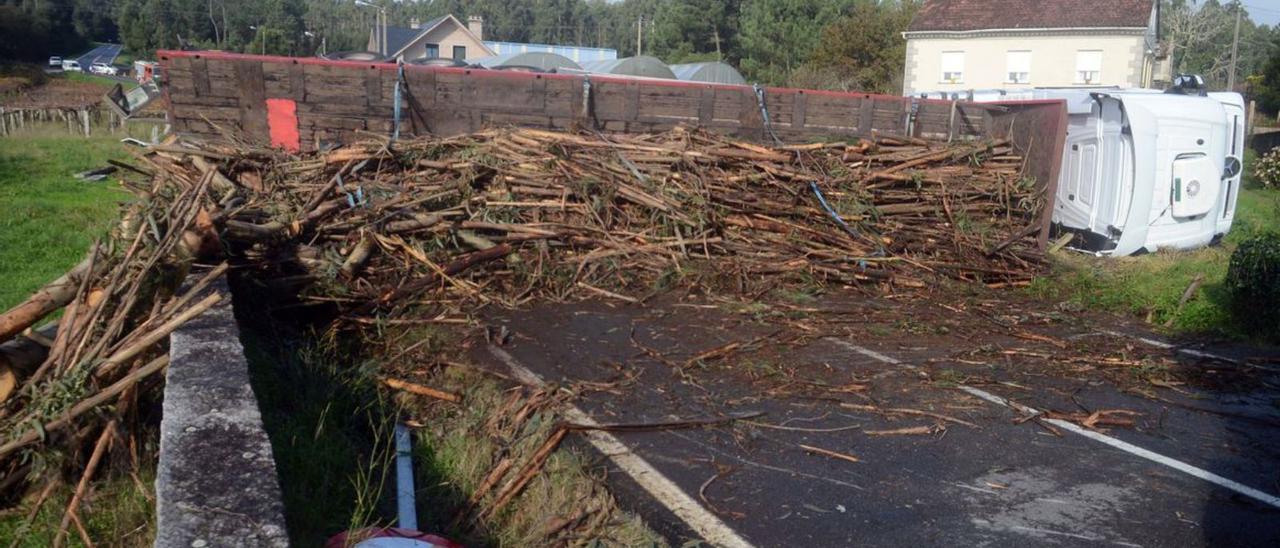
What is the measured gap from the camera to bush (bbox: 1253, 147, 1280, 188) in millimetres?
23750

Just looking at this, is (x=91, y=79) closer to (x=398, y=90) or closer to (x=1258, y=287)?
(x=398, y=90)

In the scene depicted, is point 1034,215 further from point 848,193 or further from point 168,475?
point 168,475

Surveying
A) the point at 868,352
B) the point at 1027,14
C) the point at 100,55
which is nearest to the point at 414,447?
the point at 868,352

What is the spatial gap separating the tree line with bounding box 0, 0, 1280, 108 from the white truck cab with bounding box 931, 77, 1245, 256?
21.4 metres

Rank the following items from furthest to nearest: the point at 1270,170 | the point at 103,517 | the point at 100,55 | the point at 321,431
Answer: the point at 100,55, the point at 1270,170, the point at 321,431, the point at 103,517

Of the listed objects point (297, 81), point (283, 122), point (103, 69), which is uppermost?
point (103, 69)

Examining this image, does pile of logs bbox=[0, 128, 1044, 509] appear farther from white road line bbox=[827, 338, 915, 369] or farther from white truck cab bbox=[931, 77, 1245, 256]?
white road line bbox=[827, 338, 915, 369]

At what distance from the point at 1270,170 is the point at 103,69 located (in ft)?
210

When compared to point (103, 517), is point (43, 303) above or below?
above

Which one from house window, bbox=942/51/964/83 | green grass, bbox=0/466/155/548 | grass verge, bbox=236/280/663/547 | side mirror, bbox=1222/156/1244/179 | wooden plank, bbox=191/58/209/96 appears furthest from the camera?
house window, bbox=942/51/964/83

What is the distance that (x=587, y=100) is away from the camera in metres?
12.4

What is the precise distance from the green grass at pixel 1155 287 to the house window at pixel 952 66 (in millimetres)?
30318

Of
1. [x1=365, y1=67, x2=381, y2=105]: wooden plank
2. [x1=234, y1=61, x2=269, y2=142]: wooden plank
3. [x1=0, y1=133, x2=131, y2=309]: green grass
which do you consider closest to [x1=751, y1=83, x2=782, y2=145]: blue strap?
[x1=365, y1=67, x2=381, y2=105]: wooden plank

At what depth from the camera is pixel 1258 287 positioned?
8.81m
